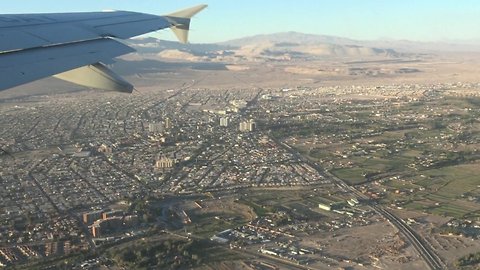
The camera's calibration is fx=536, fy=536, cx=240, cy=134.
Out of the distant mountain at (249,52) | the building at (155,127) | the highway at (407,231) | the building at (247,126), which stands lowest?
the building at (155,127)

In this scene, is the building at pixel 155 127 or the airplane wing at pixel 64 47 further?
the building at pixel 155 127

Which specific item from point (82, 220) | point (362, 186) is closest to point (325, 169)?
point (362, 186)

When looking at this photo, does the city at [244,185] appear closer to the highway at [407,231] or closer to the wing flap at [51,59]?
the highway at [407,231]

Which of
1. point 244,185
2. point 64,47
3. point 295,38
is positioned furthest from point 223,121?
point 295,38

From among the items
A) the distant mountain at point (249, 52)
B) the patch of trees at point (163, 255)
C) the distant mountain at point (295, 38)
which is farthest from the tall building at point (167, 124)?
the distant mountain at point (295, 38)

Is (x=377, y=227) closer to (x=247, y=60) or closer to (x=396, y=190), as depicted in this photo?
(x=396, y=190)

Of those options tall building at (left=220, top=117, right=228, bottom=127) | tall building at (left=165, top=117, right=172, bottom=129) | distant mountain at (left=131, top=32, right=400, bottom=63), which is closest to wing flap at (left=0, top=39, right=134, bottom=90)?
tall building at (left=165, top=117, right=172, bottom=129)

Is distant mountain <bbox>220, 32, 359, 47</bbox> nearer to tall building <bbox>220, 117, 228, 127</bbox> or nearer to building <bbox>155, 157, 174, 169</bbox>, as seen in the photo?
tall building <bbox>220, 117, 228, 127</bbox>
